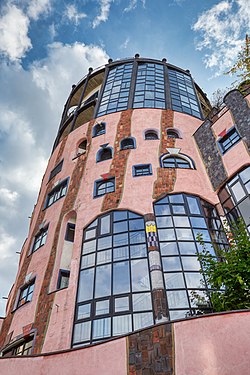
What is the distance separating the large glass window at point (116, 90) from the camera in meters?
17.6

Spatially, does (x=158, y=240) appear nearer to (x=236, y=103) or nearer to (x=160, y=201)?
(x=160, y=201)

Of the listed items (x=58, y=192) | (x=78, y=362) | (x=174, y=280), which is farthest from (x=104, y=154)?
(x=78, y=362)

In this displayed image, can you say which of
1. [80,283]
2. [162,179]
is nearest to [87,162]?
[162,179]

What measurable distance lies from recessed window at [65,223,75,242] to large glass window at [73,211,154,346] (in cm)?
113

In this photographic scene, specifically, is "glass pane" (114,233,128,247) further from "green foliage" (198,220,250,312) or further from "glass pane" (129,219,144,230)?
"green foliage" (198,220,250,312)

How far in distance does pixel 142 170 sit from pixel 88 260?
4.26m

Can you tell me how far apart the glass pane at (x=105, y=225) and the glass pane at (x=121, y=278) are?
152 cm

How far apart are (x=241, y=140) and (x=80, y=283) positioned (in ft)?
24.7

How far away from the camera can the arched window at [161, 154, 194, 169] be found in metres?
13.7

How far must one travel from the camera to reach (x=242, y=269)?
298 inches

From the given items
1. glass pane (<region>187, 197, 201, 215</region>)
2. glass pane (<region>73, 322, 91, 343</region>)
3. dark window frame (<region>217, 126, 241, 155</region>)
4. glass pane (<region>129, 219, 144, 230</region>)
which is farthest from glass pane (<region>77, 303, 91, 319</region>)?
dark window frame (<region>217, 126, 241, 155</region>)

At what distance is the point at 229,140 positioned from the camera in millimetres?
13203

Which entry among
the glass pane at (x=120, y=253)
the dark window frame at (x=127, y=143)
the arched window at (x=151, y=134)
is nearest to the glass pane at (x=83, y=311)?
the glass pane at (x=120, y=253)

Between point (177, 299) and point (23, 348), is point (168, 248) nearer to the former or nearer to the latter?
point (177, 299)
